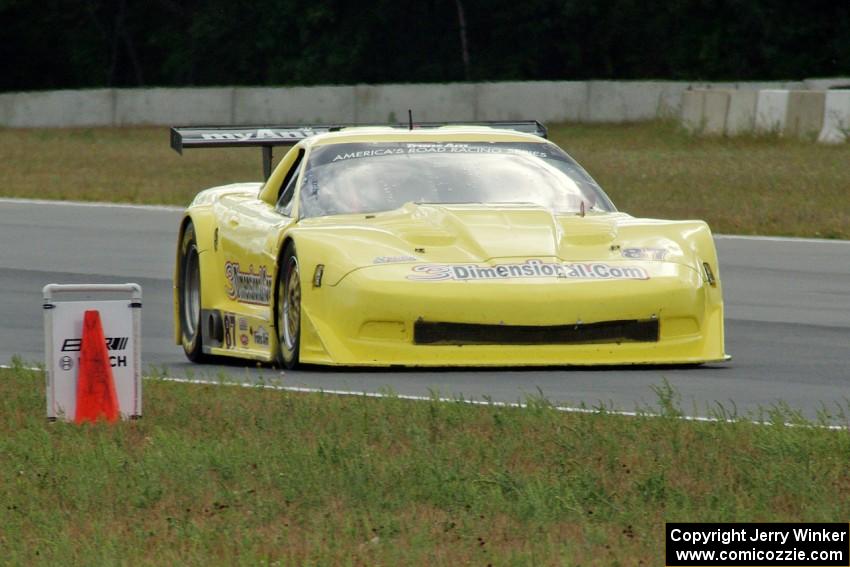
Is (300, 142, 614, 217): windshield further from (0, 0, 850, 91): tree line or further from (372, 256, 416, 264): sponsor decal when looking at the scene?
(0, 0, 850, 91): tree line

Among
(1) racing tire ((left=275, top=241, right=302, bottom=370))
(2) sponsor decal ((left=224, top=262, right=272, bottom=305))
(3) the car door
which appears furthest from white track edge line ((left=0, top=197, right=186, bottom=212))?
(1) racing tire ((left=275, top=241, right=302, bottom=370))

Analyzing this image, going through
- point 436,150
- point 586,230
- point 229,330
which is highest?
point 436,150

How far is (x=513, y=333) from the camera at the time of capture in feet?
29.8

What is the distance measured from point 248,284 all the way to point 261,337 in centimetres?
39

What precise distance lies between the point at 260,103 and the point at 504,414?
3367cm

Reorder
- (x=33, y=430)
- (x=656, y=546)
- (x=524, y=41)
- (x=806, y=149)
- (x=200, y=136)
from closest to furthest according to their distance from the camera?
1. (x=656, y=546)
2. (x=33, y=430)
3. (x=200, y=136)
4. (x=806, y=149)
5. (x=524, y=41)

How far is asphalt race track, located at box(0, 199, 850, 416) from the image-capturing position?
854cm

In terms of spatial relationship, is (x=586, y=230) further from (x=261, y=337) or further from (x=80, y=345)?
(x=80, y=345)

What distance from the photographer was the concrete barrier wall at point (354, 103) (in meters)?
39.2

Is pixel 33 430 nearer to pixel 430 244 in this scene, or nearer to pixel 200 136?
pixel 430 244

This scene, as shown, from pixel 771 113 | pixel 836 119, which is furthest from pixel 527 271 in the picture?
pixel 771 113

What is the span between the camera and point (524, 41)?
163ft

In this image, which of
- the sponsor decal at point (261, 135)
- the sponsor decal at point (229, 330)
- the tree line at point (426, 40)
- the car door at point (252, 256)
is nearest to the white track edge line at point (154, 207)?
the sponsor decal at point (261, 135)

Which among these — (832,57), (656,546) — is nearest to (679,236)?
(656,546)
